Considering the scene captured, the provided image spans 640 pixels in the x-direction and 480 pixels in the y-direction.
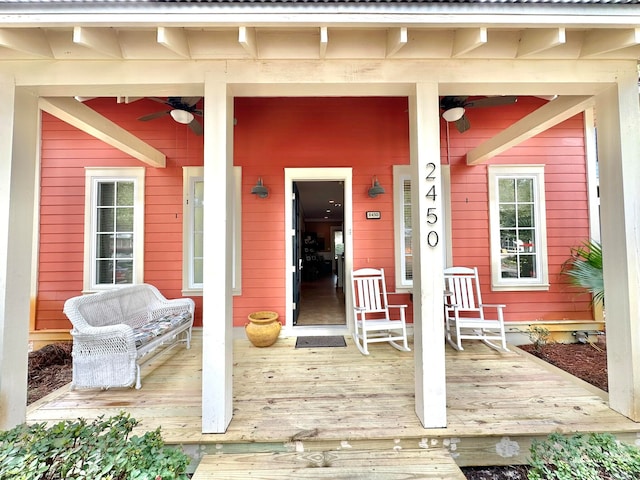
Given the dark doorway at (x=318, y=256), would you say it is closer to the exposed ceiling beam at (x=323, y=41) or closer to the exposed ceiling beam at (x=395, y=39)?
the exposed ceiling beam at (x=323, y=41)

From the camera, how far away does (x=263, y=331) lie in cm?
363

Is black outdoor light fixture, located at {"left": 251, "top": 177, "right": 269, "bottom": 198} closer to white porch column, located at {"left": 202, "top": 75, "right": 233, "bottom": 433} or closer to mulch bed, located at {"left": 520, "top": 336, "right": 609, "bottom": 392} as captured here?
white porch column, located at {"left": 202, "top": 75, "right": 233, "bottom": 433}

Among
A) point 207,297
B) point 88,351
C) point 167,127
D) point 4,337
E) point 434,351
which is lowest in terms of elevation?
point 88,351

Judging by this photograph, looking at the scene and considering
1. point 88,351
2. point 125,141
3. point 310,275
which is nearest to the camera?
point 88,351

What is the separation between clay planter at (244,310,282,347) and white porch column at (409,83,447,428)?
81.8 inches

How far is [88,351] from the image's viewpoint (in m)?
2.62

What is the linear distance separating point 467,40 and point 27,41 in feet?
9.60

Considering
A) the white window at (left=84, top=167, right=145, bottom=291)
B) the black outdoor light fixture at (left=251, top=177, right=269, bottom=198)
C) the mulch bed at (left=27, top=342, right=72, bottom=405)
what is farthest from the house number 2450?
the white window at (left=84, top=167, right=145, bottom=291)

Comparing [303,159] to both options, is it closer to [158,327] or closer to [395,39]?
[395,39]

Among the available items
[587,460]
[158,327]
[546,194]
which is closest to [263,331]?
[158,327]

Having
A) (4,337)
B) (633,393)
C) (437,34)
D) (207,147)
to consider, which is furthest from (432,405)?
(4,337)

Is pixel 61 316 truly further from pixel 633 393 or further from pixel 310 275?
pixel 310 275

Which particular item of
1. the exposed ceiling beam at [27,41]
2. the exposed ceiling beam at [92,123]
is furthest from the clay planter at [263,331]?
the exposed ceiling beam at [27,41]

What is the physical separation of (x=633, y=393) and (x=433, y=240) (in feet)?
6.10
